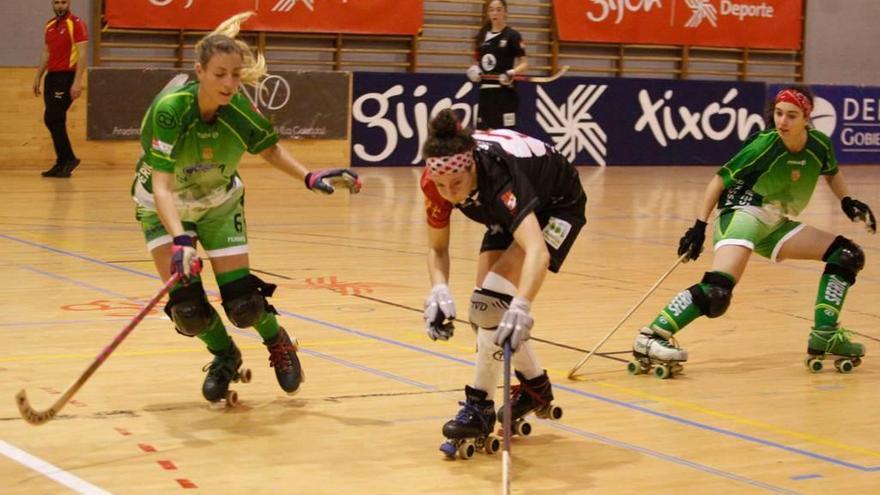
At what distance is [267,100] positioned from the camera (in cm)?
1847

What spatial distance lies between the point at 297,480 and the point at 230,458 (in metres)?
0.40

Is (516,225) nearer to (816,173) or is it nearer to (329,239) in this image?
(816,173)

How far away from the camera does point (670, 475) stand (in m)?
5.29

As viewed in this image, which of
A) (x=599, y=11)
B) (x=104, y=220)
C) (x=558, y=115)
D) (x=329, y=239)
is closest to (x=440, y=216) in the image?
(x=329, y=239)

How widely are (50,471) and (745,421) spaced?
2.95 meters

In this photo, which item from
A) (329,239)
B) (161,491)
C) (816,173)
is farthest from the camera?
(329,239)

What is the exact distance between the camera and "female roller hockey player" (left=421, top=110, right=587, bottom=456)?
204 inches

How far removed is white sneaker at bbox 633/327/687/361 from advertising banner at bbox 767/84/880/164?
52.4ft

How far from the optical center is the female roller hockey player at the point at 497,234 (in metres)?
5.19

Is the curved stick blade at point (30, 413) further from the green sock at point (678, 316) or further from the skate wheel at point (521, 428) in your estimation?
the green sock at point (678, 316)

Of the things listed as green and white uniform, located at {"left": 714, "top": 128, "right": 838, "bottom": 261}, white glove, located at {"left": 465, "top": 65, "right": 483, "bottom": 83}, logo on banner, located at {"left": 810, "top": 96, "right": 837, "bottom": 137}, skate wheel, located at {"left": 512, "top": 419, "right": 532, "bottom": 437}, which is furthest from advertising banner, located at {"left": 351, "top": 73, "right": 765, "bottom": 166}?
skate wheel, located at {"left": 512, "top": 419, "right": 532, "bottom": 437}

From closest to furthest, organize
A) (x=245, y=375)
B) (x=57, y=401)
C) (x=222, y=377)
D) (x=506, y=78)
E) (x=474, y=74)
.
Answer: (x=57, y=401) < (x=222, y=377) < (x=245, y=375) < (x=506, y=78) < (x=474, y=74)

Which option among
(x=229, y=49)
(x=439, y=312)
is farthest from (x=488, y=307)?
(x=229, y=49)

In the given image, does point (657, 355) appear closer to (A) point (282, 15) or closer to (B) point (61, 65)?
(B) point (61, 65)
